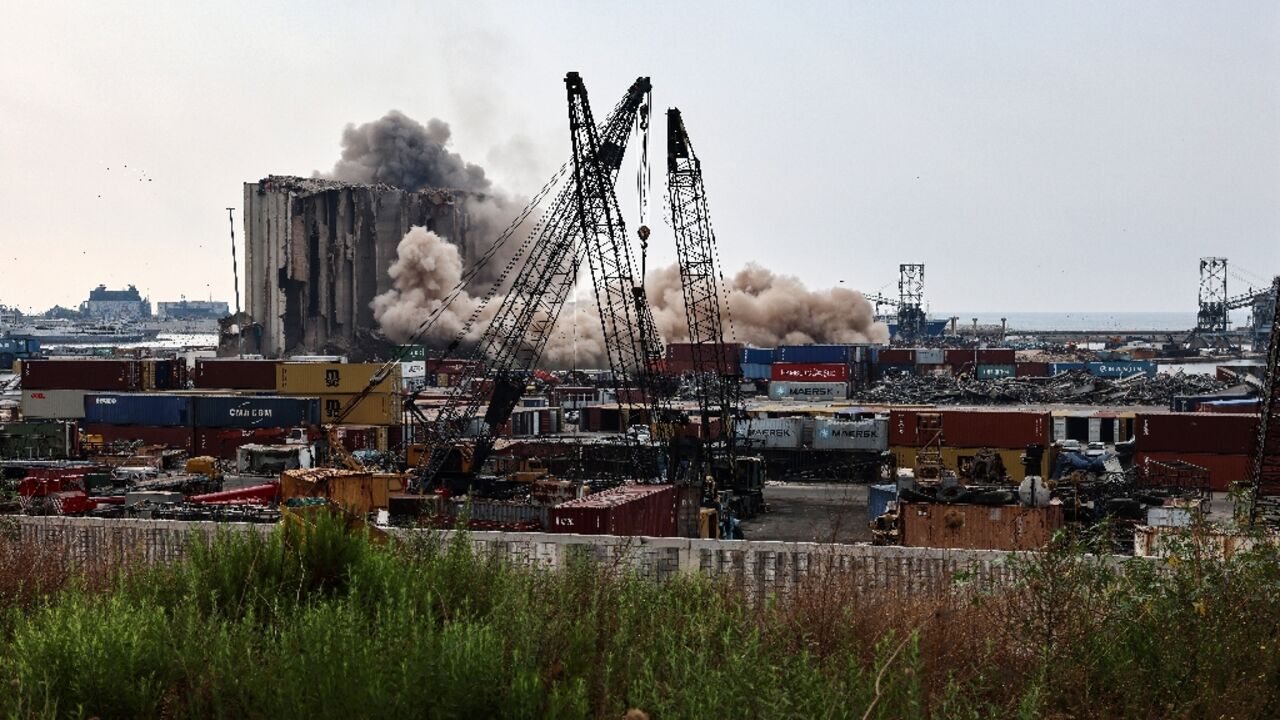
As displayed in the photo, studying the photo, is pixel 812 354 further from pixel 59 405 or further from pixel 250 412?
pixel 59 405

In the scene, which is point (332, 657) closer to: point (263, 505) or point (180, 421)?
point (263, 505)

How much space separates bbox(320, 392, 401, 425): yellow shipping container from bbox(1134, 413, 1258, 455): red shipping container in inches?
1350

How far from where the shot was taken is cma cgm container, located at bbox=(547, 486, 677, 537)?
29188 millimetres

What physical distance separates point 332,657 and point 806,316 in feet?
425

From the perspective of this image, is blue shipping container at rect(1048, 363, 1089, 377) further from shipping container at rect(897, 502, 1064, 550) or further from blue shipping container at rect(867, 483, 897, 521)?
shipping container at rect(897, 502, 1064, 550)

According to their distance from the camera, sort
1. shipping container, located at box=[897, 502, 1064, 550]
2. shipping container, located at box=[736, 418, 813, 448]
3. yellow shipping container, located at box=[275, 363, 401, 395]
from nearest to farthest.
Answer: shipping container, located at box=[897, 502, 1064, 550]
shipping container, located at box=[736, 418, 813, 448]
yellow shipping container, located at box=[275, 363, 401, 395]

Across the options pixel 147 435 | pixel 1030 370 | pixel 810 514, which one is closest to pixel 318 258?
pixel 1030 370

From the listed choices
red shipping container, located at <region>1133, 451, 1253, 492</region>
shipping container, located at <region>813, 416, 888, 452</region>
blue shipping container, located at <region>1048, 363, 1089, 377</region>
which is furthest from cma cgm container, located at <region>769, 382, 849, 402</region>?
red shipping container, located at <region>1133, 451, 1253, 492</region>

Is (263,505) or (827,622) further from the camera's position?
(263,505)

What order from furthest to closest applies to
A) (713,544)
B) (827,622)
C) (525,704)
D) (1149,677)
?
(713,544) < (827,622) < (1149,677) < (525,704)

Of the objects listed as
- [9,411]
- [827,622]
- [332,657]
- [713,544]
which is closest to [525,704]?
[332,657]

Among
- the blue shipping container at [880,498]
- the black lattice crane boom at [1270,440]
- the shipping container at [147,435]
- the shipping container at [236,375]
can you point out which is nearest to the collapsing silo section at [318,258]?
the shipping container at [236,375]

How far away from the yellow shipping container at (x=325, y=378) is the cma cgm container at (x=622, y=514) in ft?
113

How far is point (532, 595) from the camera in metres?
15.0
